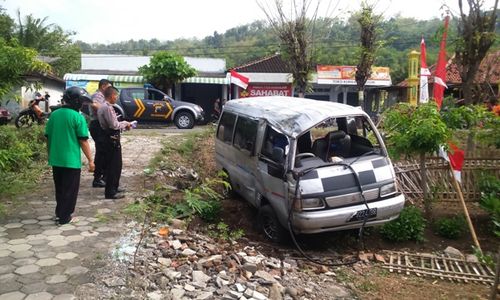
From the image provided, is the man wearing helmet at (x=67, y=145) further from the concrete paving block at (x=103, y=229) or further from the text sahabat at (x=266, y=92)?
the text sahabat at (x=266, y=92)

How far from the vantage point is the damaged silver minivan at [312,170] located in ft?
18.2

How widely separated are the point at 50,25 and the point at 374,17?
31.1m

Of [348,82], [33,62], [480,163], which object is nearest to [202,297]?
[33,62]

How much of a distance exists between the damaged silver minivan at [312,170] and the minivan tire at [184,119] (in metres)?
11.8

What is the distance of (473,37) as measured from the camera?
9.29 m

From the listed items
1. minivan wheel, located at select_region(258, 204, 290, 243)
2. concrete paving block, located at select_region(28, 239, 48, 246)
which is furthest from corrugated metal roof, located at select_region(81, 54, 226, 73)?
concrete paving block, located at select_region(28, 239, 48, 246)

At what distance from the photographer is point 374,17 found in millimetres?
17359

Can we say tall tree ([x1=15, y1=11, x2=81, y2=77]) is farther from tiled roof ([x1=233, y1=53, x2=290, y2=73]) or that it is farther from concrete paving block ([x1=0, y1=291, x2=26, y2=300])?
concrete paving block ([x1=0, y1=291, x2=26, y2=300])

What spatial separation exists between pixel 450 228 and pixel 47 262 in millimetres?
5941

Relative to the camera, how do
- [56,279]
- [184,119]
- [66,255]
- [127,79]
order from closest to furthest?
1. [56,279]
2. [66,255]
3. [184,119]
4. [127,79]

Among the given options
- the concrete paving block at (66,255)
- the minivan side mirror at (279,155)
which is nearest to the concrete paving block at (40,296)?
the concrete paving block at (66,255)

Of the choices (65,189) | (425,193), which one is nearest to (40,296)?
(65,189)

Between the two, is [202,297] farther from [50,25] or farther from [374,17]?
[50,25]

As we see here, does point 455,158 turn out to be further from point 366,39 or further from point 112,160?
point 366,39
